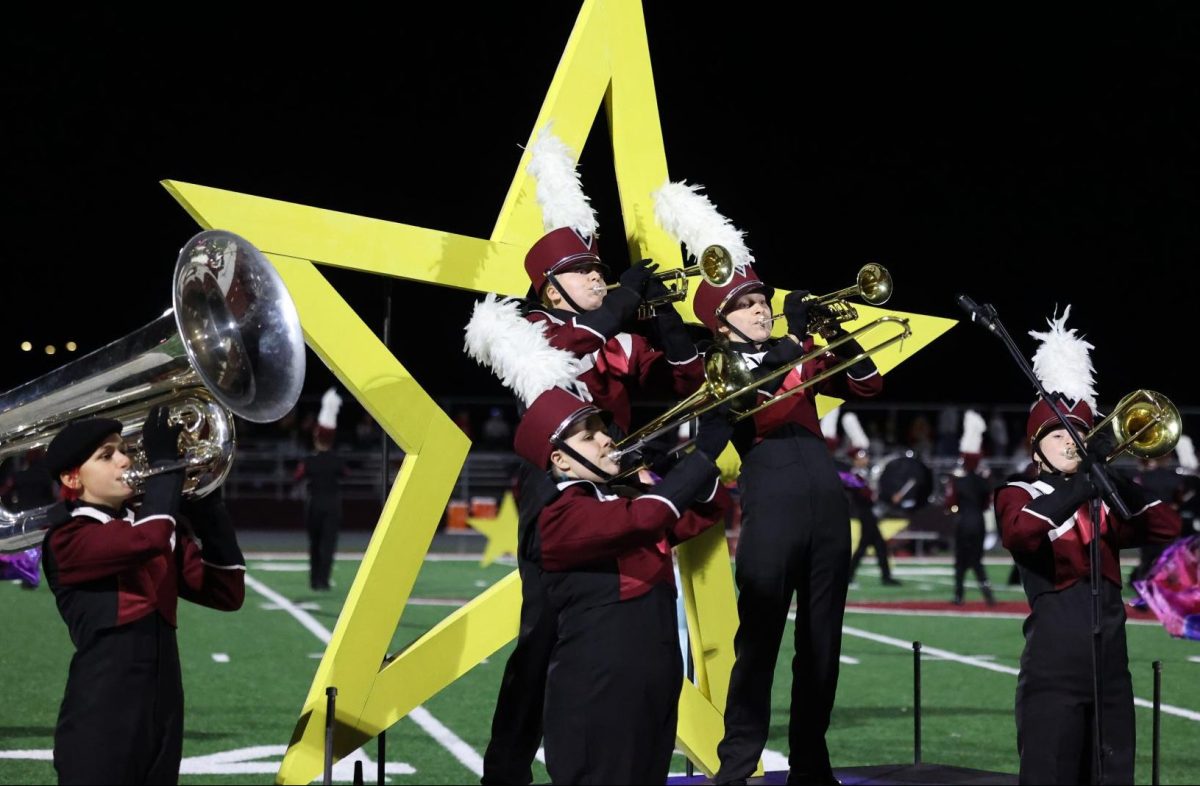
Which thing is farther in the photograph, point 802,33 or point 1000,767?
point 802,33

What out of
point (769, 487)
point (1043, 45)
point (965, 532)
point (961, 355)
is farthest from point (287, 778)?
point (961, 355)

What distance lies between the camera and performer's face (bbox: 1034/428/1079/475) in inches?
197

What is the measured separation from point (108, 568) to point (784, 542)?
84.9 inches

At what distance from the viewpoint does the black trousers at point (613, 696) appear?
4172mm

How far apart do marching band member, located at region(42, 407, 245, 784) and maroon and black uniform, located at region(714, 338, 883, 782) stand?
1884 millimetres

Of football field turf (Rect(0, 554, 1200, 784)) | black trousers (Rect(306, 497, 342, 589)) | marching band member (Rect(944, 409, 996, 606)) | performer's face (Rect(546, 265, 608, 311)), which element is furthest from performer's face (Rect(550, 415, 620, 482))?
black trousers (Rect(306, 497, 342, 589))

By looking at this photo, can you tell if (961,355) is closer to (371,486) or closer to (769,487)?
(371,486)

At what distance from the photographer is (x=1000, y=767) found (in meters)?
7.53

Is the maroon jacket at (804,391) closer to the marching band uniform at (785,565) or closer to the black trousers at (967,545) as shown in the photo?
the marching band uniform at (785,565)

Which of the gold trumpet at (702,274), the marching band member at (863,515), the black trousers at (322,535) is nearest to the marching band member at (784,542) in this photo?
the gold trumpet at (702,274)

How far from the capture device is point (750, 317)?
5.26 meters

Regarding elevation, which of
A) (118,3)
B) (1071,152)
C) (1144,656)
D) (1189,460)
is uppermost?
(118,3)

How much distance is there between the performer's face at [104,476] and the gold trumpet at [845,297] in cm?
218

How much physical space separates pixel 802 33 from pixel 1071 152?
15.0 ft
